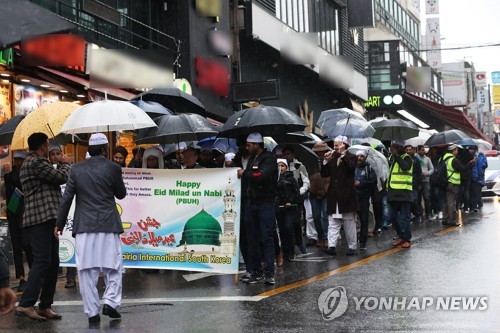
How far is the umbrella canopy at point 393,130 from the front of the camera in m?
22.8

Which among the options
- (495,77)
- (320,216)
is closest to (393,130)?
(320,216)

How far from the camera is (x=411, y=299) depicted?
10070mm

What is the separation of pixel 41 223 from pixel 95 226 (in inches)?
27.5

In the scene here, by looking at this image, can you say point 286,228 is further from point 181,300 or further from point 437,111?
point 437,111

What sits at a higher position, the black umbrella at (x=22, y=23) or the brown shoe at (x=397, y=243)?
the black umbrella at (x=22, y=23)

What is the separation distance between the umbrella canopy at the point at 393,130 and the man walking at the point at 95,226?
45.2ft

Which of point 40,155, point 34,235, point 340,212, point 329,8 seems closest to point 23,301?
point 34,235

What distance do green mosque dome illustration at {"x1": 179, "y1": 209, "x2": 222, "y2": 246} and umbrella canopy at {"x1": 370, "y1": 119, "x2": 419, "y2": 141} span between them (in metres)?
10.7

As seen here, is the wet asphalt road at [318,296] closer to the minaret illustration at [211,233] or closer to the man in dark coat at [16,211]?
the minaret illustration at [211,233]

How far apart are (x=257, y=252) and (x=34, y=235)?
10.9 ft

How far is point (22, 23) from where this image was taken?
453cm

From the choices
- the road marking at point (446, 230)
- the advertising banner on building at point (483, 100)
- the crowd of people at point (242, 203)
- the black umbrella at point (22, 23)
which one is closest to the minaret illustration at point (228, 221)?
the crowd of people at point (242, 203)

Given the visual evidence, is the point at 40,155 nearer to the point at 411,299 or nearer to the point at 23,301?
the point at 23,301

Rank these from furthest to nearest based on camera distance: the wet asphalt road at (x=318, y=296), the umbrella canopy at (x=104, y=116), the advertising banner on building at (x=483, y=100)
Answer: the advertising banner on building at (x=483, y=100), the umbrella canopy at (x=104, y=116), the wet asphalt road at (x=318, y=296)
